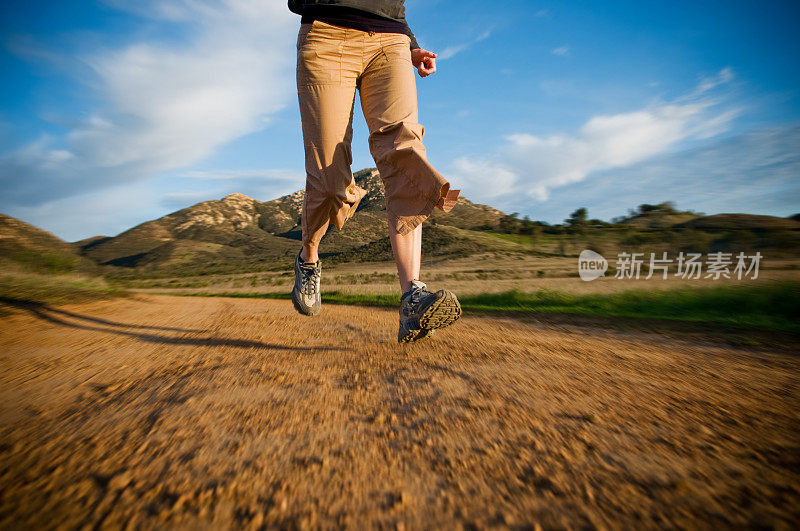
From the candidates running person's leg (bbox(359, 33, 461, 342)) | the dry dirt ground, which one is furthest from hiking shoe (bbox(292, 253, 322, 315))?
running person's leg (bbox(359, 33, 461, 342))

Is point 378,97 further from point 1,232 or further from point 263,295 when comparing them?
point 263,295

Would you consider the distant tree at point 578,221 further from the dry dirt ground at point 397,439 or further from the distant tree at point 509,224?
the dry dirt ground at point 397,439

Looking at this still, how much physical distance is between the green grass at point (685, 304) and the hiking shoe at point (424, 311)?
2413 mm

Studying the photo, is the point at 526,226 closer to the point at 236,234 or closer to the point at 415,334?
the point at 415,334

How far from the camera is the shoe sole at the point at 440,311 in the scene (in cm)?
177

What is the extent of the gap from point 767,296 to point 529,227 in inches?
155

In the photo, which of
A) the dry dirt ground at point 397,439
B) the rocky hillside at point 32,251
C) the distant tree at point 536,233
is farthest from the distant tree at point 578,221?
the rocky hillside at point 32,251

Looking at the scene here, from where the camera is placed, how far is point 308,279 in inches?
103

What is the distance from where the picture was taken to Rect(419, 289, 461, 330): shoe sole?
5.80 ft

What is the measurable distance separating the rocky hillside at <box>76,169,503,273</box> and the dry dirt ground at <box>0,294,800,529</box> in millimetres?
3098

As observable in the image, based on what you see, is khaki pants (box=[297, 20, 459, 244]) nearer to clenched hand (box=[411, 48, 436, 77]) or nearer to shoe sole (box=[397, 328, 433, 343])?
clenched hand (box=[411, 48, 436, 77])

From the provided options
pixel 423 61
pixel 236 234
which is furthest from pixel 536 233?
pixel 236 234

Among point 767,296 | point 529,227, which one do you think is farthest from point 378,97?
point 529,227

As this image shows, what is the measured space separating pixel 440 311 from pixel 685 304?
3409mm
